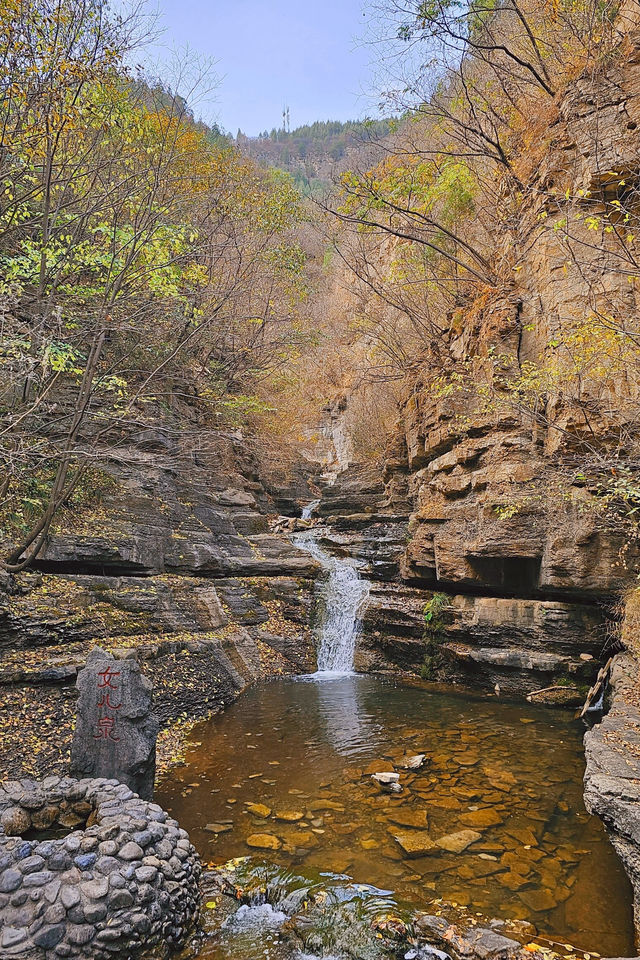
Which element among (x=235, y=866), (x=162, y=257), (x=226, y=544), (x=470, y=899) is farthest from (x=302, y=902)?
(x=226, y=544)

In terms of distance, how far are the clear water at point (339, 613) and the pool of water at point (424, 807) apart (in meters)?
2.75

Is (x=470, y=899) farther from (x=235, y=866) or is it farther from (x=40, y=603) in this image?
(x=40, y=603)

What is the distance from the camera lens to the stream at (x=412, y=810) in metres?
3.90

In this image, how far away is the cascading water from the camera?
11180 millimetres

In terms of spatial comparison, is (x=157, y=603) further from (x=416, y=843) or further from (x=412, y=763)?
(x=416, y=843)

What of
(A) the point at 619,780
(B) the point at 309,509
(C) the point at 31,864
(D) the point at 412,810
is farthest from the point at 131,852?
(B) the point at 309,509

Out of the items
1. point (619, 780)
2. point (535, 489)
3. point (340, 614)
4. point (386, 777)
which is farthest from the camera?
point (340, 614)

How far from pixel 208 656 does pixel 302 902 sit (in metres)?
5.29

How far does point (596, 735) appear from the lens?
5031 millimetres

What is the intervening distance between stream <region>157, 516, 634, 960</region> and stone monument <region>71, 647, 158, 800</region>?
697 millimetres

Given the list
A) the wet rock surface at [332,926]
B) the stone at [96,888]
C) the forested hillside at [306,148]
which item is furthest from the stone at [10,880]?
the forested hillside at [306,148]

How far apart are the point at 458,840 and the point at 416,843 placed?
407 mm

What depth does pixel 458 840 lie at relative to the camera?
4715 mm

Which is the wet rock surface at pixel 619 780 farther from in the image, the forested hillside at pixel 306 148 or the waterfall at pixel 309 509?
the forested hillside at pixel 306 148
